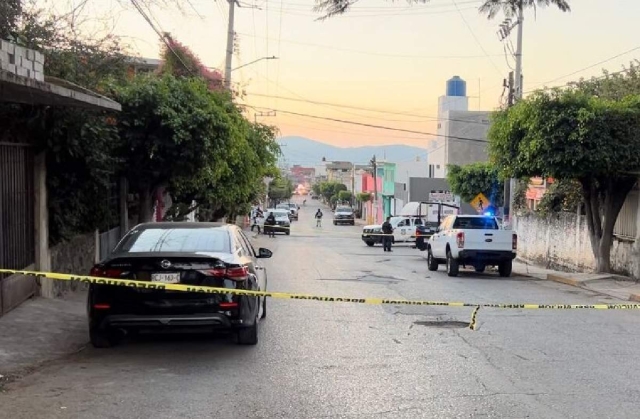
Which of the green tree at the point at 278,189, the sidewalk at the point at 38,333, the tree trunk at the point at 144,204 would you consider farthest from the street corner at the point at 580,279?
the green tree at the point at 278,189

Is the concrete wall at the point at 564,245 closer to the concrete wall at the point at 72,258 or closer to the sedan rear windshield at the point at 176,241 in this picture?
the sedan rear windshield at the point at 176,241

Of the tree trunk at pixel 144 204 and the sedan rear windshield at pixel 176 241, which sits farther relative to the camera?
the tree trunk at pixel 144 204

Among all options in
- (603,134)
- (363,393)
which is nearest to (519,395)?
(363,393)

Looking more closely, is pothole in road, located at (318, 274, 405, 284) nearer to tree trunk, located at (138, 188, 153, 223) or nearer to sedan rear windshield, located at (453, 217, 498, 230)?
sedan rear windshield, located at (453, 217, 498, 230)

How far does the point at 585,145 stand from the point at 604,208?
2.37 meters

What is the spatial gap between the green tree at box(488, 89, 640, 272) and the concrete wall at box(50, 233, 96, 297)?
34.8ft

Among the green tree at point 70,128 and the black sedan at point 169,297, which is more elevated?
the green tree at point 70,128

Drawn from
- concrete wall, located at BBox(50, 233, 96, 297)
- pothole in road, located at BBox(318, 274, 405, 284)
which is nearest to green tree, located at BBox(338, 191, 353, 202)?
pothole in road, located at BBox(318, 274, 405, 284)

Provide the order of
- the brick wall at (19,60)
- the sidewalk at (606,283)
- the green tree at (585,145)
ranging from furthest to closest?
the green tree at (585,145) < the sidewalk at (606,283) < the brick wall at (19,60)

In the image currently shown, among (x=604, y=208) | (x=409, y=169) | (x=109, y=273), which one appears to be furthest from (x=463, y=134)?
(x=109, y=273)

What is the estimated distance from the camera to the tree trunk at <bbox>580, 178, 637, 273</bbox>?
58.0ft

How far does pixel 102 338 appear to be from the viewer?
26.3 feet

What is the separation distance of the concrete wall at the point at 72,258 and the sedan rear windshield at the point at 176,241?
12.9ft

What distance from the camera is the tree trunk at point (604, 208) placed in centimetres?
1769
